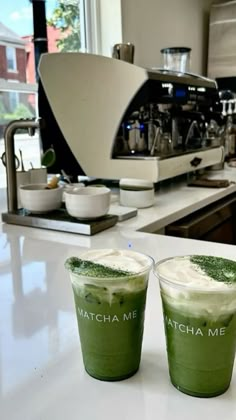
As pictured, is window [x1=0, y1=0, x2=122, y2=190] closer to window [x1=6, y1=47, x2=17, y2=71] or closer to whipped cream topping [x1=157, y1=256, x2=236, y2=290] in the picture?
window [x1=6, y1=47, x2=17, y2=71]

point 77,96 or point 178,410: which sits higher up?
point 77,96

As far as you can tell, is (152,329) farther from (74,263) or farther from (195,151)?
(195,151)

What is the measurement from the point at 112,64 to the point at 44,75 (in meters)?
0.29

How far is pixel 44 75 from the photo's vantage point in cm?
191

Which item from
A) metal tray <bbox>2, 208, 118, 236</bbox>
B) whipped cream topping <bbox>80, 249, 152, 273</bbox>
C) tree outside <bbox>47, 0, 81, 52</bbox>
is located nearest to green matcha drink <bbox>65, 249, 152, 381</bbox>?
whipped cream topping <bbox>80, 249, 152, 273</bbox>

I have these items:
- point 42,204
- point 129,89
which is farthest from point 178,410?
point 129,89

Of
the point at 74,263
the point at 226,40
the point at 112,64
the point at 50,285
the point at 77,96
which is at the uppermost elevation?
the point at 226,40

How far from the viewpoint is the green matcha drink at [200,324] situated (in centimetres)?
52

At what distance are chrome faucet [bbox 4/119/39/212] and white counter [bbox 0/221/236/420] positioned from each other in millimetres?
484

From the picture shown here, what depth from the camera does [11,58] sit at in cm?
206

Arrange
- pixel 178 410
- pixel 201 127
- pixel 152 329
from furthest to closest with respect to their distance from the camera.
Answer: pixel 201 127
pixel 152 329
pixel 178 410

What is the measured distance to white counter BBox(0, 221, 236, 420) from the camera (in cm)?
55

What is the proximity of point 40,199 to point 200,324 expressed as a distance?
1006 mm

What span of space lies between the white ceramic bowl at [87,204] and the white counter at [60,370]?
30 cm
